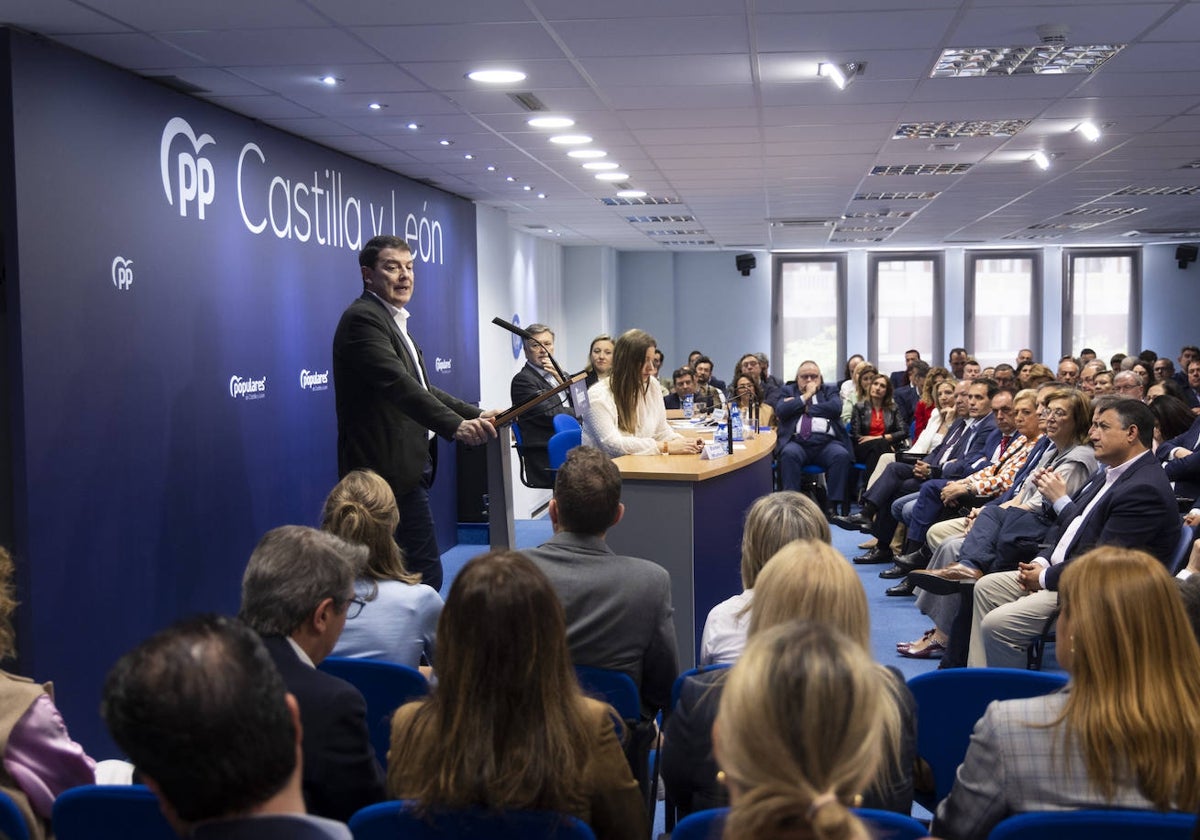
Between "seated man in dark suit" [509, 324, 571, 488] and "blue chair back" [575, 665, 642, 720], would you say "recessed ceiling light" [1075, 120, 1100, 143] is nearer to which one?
"seated man in dark suit" [509, 324, 571, 488]

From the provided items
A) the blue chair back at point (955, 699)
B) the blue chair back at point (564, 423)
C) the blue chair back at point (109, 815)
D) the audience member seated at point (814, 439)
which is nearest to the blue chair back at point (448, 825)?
the blue chair back at point (109, 815)

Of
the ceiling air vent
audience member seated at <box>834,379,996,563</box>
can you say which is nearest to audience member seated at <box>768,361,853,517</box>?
audience member seated at <box>834,379,996,563</box>

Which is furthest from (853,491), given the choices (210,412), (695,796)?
(695,796)

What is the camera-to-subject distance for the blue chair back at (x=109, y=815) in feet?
6.03

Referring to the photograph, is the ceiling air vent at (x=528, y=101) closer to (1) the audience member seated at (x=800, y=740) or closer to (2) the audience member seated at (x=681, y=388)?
(2) the audience member seated at (x=681, y=388)

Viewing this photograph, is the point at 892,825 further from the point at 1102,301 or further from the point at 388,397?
the point at 1102,301

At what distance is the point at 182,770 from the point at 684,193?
9773 millimetres

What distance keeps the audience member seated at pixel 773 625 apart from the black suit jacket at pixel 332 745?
682 millimetres

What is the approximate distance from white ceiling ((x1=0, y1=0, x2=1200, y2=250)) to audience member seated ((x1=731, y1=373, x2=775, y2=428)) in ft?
5.92

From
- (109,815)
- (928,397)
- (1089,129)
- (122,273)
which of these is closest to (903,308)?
(928,397)

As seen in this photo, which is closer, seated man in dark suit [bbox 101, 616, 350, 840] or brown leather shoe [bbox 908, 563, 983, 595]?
seated man in dark suit [bbox 101, 616, 350, 840]

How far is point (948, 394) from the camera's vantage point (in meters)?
8.82

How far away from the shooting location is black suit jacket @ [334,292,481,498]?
4.56 meters

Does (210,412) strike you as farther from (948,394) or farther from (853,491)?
(853,491)
